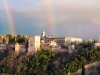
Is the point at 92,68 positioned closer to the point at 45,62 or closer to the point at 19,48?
the point at 45,62

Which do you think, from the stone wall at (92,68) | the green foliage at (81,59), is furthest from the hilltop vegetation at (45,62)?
the stone wall at (92,68)

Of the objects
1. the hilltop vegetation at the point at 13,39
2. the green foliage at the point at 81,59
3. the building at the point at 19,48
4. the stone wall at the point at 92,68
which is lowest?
the stone wall at the point at 92,68

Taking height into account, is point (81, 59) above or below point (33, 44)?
below

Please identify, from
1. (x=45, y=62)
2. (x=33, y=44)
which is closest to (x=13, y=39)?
(x=33, y=44)

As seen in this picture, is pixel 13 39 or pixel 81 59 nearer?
pixel 81 59

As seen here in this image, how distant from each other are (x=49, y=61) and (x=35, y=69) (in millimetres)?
2371

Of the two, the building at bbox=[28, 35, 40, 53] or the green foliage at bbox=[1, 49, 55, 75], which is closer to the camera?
the green foliage at bbox=[1, 49, 55, 75]

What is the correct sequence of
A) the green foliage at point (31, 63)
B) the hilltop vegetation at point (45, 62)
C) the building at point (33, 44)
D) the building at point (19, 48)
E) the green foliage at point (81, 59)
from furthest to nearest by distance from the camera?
the building at point (19, 48)
the building at point (33, 44)
the green foliage at point (31, 63)
the hilltop vegetation at point (45, 62)
the green foliage at point (81, 59)

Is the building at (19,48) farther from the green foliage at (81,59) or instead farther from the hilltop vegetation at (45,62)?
the green foliage at (81,59)

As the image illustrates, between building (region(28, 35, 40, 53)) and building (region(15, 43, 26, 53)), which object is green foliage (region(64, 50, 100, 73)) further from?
building (region(15, 43, 26, 53))

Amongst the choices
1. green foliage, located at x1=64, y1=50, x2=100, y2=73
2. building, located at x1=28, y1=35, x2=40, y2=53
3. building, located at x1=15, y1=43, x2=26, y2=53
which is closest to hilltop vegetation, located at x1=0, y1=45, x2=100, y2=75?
green foliage, located at x1=64, y1=50, x2=100, y2=73

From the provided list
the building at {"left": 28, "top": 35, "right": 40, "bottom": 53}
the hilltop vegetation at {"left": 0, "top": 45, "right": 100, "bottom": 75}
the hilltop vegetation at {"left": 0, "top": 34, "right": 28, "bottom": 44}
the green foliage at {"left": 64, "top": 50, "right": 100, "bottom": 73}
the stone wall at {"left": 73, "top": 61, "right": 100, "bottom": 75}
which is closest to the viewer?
the green foliage at {"left": 64, "top": 50, "right": 100, "bottom": 73}

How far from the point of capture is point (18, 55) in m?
45.4

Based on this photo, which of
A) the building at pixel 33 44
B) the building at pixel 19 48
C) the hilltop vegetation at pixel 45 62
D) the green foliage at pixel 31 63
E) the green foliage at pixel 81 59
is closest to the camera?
the green foliage at pixel 81 59
